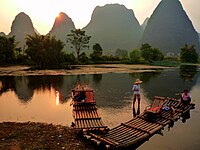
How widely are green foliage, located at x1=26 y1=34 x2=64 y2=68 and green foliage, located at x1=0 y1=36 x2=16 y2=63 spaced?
221 inches

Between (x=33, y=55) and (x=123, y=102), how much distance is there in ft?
157

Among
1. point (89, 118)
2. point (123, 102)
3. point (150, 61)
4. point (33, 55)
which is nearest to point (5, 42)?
point (33, 55)

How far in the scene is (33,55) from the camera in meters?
64.6

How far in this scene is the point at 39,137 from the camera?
11992 mm

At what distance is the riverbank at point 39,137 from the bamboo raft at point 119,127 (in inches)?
21.6

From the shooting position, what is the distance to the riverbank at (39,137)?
429 inches

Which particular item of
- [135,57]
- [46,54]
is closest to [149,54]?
[135,57]

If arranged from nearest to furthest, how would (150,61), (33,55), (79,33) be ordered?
(33,55), (79,33), (150,61)

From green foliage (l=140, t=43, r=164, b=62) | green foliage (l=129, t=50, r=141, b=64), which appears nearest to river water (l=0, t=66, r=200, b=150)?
green foliage (l=129, t=50, r=141, b=64)

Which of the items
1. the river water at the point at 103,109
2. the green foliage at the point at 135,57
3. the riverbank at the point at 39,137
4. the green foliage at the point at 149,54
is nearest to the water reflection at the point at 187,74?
the river water at the point at 103,109

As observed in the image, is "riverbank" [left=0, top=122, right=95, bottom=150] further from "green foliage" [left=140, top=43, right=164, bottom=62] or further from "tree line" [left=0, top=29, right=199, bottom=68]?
"green foliage" [left=140, top=43, right=164, bottom=62]

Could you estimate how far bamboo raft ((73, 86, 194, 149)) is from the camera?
→ 1109cm

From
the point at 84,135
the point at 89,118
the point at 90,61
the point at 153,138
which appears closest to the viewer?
the point at 84,135

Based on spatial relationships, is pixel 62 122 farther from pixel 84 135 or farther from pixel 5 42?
pixel 5 42
